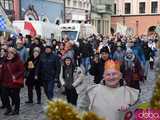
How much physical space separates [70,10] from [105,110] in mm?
42735

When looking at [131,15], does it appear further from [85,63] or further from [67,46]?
[67,46]

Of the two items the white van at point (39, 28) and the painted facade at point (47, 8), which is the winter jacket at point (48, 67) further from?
the painted facade at point (47, 8)

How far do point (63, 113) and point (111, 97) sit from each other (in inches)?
50.4

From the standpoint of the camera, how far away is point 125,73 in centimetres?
1324

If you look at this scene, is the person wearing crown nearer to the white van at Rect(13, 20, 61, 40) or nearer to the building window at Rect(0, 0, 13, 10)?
the white van at Rect(13, 20, 61, 40)

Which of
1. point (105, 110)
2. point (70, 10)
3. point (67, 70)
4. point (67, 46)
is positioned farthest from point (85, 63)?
point (70, 10)

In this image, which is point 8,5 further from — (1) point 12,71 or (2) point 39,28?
(1) point 12,71

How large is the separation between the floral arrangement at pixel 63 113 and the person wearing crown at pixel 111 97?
42.8 inches

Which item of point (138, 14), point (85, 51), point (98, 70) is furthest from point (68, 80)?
point (138, 14)

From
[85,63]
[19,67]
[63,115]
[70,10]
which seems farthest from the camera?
[70,10]

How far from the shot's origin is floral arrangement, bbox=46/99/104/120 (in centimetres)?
377

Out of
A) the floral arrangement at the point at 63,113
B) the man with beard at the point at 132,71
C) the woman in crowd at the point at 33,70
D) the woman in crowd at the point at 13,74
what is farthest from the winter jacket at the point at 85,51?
the floral arrangement at the point at 63,113

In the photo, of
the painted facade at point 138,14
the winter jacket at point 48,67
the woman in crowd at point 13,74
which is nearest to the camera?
the woman in crowd at point 13,74

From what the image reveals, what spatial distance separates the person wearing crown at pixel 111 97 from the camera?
496 centimetres
